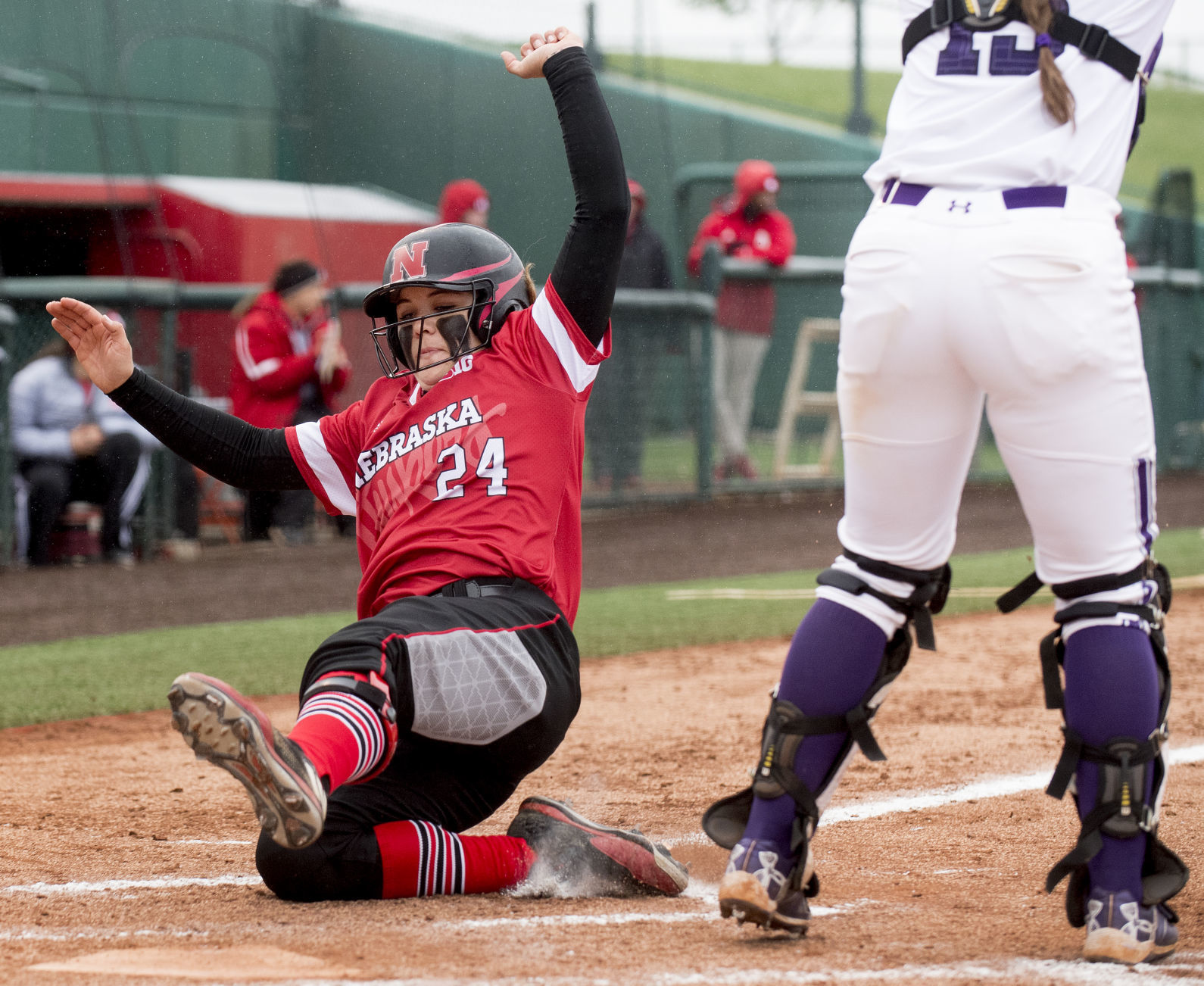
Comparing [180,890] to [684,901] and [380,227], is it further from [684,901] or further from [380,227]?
[380,227]

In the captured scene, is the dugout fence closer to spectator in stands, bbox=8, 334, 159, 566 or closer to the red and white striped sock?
spectator in stands, bbox=8, 334, 159, 566

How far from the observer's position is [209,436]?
3012 millimetres

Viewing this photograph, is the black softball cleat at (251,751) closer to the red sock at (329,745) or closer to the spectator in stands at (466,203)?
the red sock at (329,745)

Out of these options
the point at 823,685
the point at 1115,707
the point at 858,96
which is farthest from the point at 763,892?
the point at 858,96

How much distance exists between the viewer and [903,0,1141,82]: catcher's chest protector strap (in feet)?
7.09

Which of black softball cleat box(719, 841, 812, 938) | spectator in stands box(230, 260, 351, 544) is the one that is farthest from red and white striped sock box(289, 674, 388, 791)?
spectator in stands box(230, 260, 351, 544)

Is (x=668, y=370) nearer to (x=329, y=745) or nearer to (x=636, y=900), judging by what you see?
(x=636, y=900)

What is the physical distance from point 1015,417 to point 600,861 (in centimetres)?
108

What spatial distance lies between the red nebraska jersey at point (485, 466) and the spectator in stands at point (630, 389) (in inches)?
292

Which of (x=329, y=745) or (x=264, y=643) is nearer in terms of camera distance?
(x=329, y=745)

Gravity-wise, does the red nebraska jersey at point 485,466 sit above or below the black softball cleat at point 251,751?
above

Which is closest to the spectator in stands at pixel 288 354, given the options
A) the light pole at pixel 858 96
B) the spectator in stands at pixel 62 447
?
the spectator in stands at pixel 62 447

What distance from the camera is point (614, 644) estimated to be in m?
6.00

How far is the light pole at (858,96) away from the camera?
1414 cm
